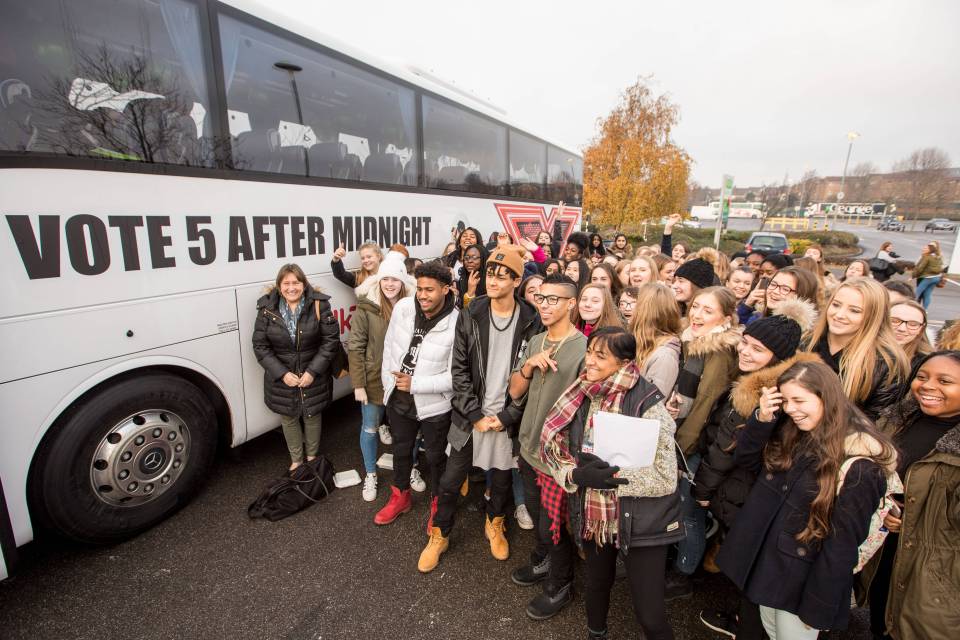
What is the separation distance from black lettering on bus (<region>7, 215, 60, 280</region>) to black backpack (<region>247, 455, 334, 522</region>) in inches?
83.0

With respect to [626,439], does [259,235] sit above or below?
above

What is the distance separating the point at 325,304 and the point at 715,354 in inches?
119

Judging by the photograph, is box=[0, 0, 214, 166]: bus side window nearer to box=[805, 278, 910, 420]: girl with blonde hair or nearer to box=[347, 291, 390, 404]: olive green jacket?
box=[347, 291, 390, 404]: olive green jacket

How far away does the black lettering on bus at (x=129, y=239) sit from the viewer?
2.93 metres

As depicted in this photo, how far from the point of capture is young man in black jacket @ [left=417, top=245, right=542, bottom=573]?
2824mm

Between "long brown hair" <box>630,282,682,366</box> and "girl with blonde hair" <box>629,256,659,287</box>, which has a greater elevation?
"girl with blonde hair" <box>629,256,659,287</box>

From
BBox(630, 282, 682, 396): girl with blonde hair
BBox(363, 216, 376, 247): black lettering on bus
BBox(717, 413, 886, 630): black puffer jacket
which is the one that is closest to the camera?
BBox(717, 413, 886, 630): black puffer jacket

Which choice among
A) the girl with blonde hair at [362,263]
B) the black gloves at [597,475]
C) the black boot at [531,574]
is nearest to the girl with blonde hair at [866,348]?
the black gloves at [597,475]

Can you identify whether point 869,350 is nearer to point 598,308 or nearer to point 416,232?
point 598,308

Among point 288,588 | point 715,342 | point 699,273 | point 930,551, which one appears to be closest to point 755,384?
point 715,342

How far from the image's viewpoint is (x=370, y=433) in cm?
379

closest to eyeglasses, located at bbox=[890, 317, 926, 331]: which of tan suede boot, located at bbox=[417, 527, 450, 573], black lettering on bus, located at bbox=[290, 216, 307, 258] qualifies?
tan suede boot, located at bbox=[417, 527, 450, 573]

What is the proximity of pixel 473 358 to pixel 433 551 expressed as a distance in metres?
1.40

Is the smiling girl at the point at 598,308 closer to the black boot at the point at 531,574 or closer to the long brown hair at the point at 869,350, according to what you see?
the long brown hair at the point at 869,350
